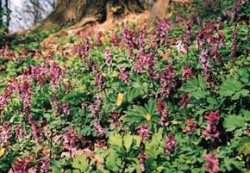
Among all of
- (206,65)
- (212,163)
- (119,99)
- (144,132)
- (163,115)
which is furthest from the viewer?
(119,99)

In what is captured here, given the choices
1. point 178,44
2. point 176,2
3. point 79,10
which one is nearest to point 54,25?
point 79,10

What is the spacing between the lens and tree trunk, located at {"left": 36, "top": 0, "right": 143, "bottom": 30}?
1227 cm

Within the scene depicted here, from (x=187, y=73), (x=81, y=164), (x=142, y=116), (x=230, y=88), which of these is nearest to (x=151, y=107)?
(x=142, y=116)

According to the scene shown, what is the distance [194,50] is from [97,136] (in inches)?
105

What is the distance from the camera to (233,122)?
4168 millimetres

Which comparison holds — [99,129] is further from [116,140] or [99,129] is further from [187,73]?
[187,73]

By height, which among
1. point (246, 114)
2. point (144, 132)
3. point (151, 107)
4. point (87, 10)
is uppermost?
point (87, 10)

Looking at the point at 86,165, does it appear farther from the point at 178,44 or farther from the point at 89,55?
the point at 89,55

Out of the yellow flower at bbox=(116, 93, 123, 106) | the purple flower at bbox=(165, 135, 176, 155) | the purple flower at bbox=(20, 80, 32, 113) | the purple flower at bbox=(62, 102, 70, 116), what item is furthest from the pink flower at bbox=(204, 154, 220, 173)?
the purple flower at bbox=(20, 80, 32, 113)

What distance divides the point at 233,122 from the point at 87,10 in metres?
9.10

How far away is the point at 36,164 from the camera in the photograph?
192 inches

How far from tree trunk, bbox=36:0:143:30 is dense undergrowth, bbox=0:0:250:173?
488cm

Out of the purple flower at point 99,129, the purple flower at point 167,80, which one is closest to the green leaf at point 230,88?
the purple flower at point 167,80

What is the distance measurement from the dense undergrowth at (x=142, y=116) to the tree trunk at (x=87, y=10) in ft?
16.0
